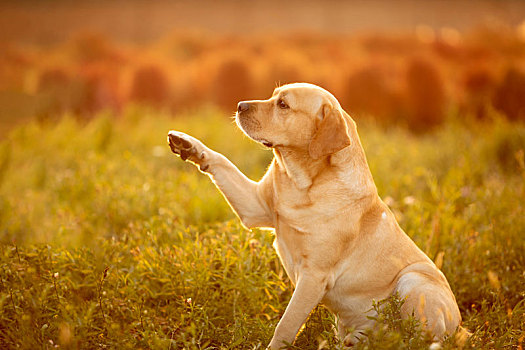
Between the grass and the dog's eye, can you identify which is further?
the dog's eye

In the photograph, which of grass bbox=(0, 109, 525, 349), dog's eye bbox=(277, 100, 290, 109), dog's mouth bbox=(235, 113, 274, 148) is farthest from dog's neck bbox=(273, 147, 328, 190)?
grass bbox=(0, 109, 525, 349)

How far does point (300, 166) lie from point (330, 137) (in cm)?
28

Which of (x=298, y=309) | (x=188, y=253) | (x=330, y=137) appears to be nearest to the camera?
(x=298, y=309)

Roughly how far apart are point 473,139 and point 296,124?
5.44 metres

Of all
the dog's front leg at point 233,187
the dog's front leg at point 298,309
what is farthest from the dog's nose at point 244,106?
the dog's front leg at point 298,309

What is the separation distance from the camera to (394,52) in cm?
1491

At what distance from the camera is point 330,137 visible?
116 inches

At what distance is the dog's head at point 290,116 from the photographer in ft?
10.2

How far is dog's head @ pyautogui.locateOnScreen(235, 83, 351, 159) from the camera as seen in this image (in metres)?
3.10

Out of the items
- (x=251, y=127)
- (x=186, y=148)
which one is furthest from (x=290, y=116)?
(x=186, y=148)

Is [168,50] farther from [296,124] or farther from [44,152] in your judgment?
[296,124]

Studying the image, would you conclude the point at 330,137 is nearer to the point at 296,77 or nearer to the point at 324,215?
the point at 324,215

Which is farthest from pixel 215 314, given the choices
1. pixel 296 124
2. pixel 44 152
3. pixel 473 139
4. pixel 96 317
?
pixel 473 139

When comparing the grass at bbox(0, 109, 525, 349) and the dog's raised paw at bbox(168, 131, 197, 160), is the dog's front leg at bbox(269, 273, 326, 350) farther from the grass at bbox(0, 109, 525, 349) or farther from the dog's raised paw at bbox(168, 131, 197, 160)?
the dog's raised paw at bbox(168, 131, 197, 160)
